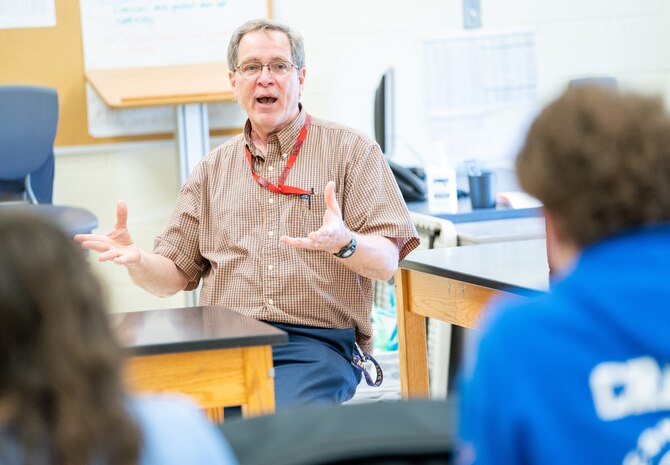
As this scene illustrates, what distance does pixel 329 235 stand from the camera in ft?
7.40

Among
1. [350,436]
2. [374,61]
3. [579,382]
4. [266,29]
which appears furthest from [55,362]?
[374,61]

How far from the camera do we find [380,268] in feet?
8.05

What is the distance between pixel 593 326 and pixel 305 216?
168 centimetres

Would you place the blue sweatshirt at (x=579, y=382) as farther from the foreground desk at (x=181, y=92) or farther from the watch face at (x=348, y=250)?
the foreground desk at (x=181, y=92)

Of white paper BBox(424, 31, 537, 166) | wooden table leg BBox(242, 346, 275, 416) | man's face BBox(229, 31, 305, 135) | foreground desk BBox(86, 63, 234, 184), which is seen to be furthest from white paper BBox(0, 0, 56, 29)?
wooden table leg BBox(242, 346, 275, 416)

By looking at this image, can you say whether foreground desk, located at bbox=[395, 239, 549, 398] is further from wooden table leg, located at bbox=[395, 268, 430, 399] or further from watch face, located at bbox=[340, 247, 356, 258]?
watch face, located at bbox=[340, 247, 356, 258]

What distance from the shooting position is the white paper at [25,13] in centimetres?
409

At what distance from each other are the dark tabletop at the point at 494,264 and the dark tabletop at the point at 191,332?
560mm

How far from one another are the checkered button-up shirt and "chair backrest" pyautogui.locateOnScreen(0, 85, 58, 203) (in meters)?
1.03

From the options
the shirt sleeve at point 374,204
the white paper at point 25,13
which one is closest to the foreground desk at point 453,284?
the shirt sleeve at point 374,204

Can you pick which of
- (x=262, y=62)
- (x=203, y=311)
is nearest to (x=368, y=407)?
(x=203, y=311)

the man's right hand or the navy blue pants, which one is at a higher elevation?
the man's right hand

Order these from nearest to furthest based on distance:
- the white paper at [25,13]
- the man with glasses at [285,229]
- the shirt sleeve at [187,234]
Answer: the man with glasses at [285,229], the shirt sleeve at [187,234], the white paper at [25,13]

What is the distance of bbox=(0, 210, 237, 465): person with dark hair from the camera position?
80 cm
